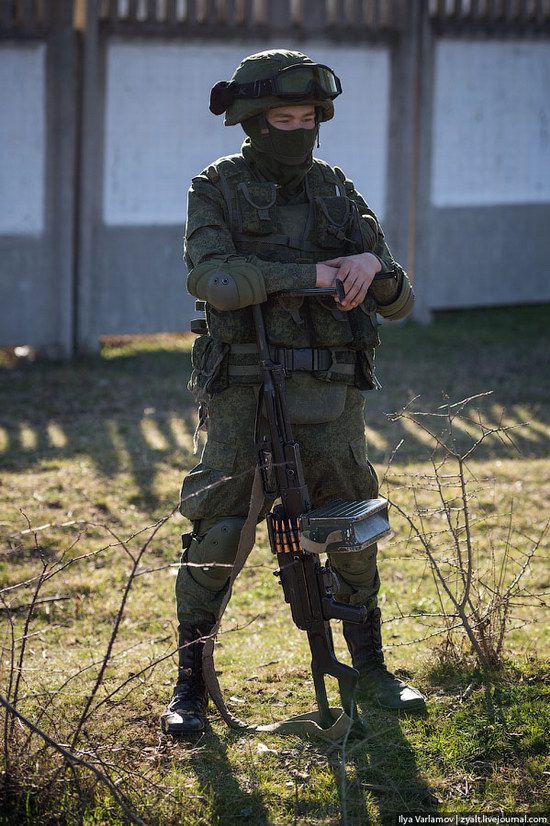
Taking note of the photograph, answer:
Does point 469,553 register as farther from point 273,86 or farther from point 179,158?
point 179,158

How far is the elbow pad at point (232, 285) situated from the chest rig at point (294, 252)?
0.15 metres

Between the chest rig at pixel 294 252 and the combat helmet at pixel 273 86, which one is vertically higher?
the combat helmet at pixel 273 86

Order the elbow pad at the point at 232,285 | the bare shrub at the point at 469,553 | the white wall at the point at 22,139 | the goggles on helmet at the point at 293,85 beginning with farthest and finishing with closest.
Answer: 1. the white wall at the point at 22,139
2. the bare shrub at the point at 469,553
3. the goggles on helmet at the point at 293,85
4. the elbow pad at the point at 232,285

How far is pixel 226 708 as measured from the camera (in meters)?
3.72

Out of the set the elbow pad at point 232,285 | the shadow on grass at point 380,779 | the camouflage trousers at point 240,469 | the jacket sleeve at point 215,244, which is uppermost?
the jacket sleeve at point 215,244

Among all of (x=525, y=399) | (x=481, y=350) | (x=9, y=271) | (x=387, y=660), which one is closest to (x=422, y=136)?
(x=481, y=350)

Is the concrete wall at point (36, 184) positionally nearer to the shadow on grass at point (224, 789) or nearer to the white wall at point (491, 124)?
the white wall at point (491, 124)

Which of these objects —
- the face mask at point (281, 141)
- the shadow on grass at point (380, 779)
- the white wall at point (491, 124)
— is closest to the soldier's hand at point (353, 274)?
the face mask at point (281, 141)

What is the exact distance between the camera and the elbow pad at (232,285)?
342 centimetres

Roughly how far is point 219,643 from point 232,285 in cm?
170

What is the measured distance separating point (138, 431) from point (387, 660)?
138 inches

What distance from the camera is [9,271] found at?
9117 mm

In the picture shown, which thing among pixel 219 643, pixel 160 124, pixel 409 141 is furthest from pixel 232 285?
pixel 409 141

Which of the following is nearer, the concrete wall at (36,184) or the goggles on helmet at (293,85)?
the goggles on helmet at (293,85)
